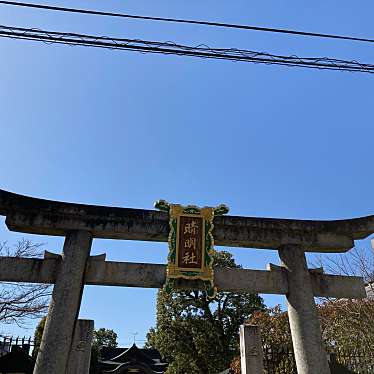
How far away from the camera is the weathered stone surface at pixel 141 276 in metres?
6.89

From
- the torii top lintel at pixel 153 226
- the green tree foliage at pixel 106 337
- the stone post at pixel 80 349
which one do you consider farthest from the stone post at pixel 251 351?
the green tree foliage at pixel 106 337

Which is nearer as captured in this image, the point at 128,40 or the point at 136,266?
the point at 128,40

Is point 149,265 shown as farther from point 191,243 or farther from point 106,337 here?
point 106,337

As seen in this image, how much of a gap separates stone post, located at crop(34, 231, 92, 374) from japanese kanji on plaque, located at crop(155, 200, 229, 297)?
5.46ft

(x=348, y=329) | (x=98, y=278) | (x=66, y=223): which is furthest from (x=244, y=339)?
(x=348, y=329)

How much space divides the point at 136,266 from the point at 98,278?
0.75 meters

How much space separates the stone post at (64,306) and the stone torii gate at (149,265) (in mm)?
16

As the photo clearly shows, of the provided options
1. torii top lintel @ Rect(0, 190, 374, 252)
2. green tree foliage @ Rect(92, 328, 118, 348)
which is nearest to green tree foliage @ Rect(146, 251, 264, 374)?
torii top lintel @ Rect(0, 190, 374, 252)

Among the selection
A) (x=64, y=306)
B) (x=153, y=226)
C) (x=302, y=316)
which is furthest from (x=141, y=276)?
(x=302, y=316)

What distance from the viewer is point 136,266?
7.11 m

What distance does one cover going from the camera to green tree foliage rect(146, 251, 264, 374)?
23.0 meters

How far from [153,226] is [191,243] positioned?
2.83 ft

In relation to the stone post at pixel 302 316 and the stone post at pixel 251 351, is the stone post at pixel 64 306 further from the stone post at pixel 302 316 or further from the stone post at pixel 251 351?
the stone post at pixel 302 316

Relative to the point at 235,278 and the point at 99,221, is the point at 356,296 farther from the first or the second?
the point at 99,221
